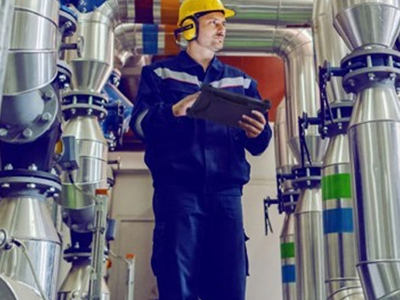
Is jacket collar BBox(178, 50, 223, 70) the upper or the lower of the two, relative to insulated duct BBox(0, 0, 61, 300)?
upper

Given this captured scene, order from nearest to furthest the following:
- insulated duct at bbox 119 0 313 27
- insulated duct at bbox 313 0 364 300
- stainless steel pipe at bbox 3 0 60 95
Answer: stainless steel pipe at bbox 3 0 60 95, insulated duct at bbox 313 0 364 300, insulated duct at bbox 119 0 313 27

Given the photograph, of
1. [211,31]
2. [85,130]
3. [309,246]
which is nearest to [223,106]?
[211,31]

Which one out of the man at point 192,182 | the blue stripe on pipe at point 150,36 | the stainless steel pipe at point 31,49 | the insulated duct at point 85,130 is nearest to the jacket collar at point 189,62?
the man at point 192,182

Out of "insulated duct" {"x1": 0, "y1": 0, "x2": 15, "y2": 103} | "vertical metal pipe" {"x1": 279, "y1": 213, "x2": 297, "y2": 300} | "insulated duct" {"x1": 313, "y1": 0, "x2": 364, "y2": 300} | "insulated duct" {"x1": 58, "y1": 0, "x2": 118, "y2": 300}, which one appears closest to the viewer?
"insulated duct" {"x1": 0, "y1": 0, "x2": 15, "y2": 103}

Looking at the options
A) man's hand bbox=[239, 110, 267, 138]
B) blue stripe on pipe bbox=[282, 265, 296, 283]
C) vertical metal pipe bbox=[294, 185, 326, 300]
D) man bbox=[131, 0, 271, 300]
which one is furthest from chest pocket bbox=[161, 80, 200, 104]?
blue stripe on pipe bbox=[282, 265, 296, 283]

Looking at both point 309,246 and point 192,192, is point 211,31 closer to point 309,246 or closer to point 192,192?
point 192,192

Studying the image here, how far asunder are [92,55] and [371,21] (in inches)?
52.5

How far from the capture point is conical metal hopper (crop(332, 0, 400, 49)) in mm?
1693

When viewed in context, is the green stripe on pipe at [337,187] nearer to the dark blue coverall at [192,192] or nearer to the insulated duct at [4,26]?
the dark blue coverall at [192,192]

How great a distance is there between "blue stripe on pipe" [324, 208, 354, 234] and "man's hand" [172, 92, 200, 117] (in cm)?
77

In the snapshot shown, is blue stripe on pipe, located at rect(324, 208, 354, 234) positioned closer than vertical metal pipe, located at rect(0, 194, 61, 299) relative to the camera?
No

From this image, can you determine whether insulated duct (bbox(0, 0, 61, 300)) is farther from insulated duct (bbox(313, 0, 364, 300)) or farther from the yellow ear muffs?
insulated duct (bbox(313, 0, 364, 300))

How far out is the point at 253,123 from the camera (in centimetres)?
162

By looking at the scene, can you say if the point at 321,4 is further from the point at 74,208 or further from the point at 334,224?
the point at 74,208
